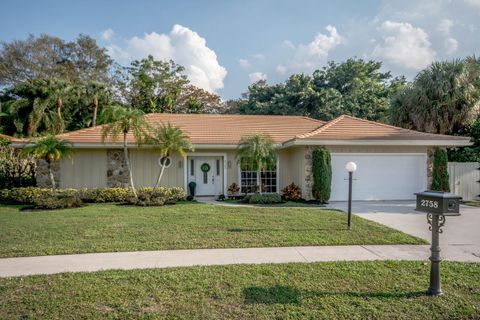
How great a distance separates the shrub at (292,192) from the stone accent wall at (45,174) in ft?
31.3

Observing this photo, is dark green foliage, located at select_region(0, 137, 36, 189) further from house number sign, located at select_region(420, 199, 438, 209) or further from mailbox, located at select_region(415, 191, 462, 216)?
mailbox, located at select_region(415, 191, 462, 216)

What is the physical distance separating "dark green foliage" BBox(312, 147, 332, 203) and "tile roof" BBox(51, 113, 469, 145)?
62 centimetres

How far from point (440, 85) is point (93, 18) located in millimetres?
15522

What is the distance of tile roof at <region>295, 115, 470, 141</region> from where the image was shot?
1255 centimetres

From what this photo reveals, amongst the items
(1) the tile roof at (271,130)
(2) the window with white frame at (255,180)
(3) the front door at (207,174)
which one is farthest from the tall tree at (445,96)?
(3) the front door at (207,174)

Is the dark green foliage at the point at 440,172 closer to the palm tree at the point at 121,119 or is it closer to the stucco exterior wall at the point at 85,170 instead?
the palm tree at the point at 121,119

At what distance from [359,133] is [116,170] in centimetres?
1028

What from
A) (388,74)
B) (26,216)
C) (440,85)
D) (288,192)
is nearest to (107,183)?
(26,216)

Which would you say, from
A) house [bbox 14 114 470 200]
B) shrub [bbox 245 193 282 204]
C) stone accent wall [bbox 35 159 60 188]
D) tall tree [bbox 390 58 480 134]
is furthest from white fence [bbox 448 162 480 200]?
stone accent wall [bbox 35 159 60 188]

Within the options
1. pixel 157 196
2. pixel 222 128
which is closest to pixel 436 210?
pixel 157 196

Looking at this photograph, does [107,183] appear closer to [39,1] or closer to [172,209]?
[172,209]

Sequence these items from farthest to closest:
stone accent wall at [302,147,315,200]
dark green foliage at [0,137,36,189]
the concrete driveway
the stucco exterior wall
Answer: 1. the stucco exterior wall
2. dark green foliage at [0,137,36,189]
3. stone accent wall at [302,147,315,200]
4. the concrete driveway

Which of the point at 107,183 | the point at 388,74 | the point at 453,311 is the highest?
the point at 388,74

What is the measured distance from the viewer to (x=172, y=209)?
34.6ft
